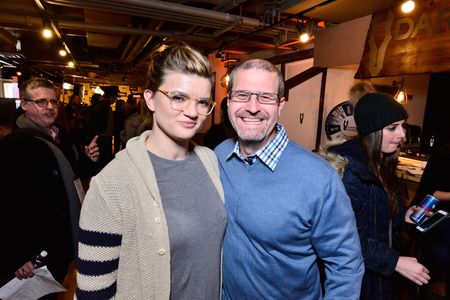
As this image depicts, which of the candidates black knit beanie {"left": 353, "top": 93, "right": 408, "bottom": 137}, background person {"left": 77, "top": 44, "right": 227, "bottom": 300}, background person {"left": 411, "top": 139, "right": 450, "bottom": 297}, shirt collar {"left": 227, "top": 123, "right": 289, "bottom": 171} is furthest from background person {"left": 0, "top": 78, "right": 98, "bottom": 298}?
background person {"left": 411, "top": 139, "right": 450, "bottom": 297}

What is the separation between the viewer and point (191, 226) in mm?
1262

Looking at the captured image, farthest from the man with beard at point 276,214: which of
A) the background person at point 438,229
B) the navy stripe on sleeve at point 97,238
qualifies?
the background person at point 438,229

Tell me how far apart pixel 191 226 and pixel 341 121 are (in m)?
4.71

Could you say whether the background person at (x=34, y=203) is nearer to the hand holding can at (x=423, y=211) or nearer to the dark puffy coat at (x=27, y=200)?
the dark puffy coat at (x=27, y=200)

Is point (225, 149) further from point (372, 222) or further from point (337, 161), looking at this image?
point (372, 222)

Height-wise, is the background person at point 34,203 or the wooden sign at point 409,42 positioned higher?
the wooden sign at point 409,42

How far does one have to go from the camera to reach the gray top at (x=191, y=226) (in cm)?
124

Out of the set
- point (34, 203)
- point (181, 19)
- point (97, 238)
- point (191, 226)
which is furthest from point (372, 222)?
point (181, 19)

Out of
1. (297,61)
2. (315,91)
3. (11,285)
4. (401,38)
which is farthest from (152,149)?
(297,61)

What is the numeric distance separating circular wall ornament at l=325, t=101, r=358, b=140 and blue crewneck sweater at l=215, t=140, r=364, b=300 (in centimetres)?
407

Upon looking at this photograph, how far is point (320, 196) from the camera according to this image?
1339mm

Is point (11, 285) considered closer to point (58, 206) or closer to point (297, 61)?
point (58, 206)

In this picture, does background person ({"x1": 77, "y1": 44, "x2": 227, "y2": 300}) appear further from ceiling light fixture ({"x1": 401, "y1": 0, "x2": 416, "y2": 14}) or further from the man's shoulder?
ceiling light fixture ({"x1": 401, "y1": 0, "x2": 416, "y2": 14})

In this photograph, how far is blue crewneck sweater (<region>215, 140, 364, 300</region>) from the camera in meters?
1.35
